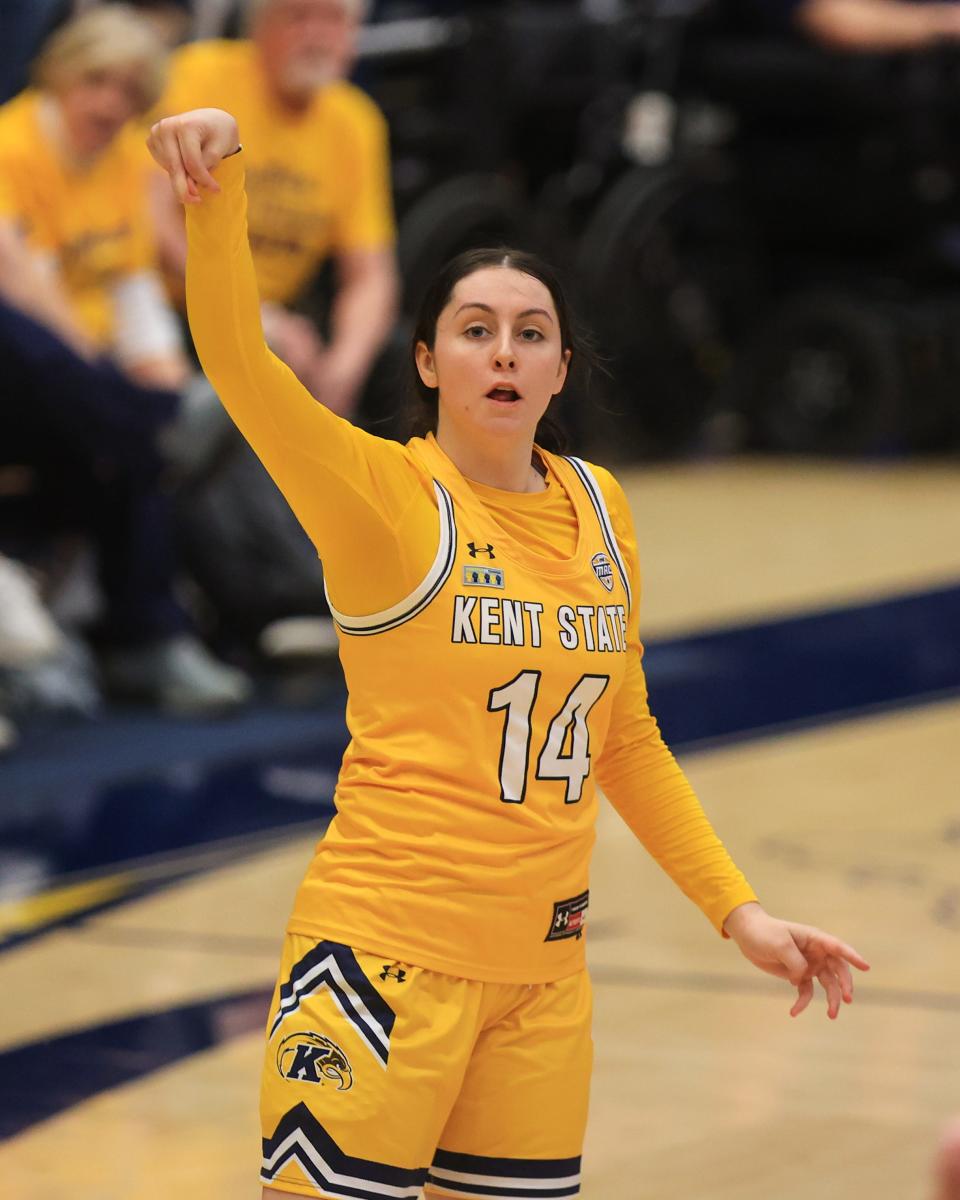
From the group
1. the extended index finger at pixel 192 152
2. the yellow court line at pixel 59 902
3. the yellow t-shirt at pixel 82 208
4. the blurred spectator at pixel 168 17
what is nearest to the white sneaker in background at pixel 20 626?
the yellow t-shirt at pixel 82 208

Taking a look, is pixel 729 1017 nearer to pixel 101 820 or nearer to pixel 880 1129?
pixel 880 1129

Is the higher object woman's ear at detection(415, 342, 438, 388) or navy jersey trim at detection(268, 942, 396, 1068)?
woman's ear at detection(415, 342, 438, 388)

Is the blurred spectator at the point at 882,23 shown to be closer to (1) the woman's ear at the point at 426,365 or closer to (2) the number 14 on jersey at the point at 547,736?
(1) the woman's ear at the point at 426,365

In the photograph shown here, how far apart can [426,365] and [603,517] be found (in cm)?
23

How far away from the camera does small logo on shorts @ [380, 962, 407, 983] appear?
6.93 feet

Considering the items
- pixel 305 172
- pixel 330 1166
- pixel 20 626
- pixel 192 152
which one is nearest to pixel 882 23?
pixel 305 172

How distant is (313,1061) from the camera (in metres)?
2.10

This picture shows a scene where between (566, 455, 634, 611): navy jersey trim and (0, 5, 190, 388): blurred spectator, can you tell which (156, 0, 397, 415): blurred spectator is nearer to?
(0, 5, 190, 388): blurred spectator

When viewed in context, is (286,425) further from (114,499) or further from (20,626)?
(114,499)

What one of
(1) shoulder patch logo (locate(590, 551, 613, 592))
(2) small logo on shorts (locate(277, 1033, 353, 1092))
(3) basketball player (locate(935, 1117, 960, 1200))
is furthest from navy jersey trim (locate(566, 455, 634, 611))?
(3) basketball player (locate(935, 1117, 960, 1200))

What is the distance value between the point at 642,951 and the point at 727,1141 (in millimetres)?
833

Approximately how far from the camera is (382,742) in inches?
85.4

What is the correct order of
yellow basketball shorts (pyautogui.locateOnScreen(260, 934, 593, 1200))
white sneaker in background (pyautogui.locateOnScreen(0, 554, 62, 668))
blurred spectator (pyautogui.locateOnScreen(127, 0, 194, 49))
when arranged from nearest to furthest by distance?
yellow basketball shorts (pyautogui.locateOnScreen(260, 934, 593, 1200)) < white sneaker in background (pyautogui.locateOnScreen(0, 554, 62, 668)) < blurred spectator (pyautogui.locateOnScreen(127, 0, 194, 49))

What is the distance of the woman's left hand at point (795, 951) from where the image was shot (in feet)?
7.33
